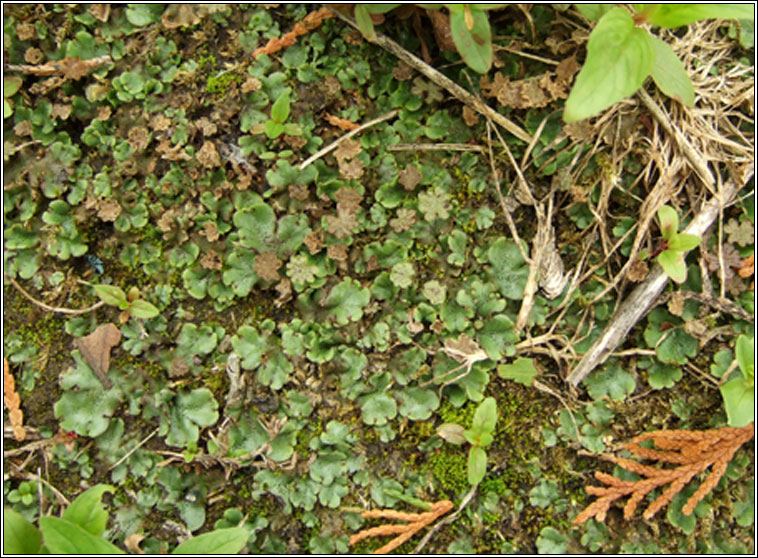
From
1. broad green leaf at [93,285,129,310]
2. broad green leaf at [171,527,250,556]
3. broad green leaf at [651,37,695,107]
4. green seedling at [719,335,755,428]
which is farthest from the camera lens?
broad green leaf at [93,285,129,310]

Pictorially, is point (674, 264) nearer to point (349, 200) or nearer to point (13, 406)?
point (349, 200)

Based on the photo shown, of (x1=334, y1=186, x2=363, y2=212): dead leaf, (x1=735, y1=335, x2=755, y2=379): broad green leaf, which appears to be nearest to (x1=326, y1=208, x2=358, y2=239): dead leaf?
(x1=334, y1=186, x2=363, y2=212): dead leaf

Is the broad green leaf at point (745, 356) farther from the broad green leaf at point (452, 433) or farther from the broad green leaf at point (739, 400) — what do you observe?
the broad green leaf at point (452, 433)

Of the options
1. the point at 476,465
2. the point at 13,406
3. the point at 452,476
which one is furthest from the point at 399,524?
the point at 13,406

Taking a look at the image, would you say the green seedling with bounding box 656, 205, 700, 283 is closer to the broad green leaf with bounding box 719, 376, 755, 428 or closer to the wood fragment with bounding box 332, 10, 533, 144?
the broad green leaf with bounding box 719, 376, 755, 428

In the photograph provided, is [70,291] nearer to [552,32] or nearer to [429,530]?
[429,530]

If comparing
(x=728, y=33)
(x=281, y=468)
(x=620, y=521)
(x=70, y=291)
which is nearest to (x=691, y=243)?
(x=728, y=33)
